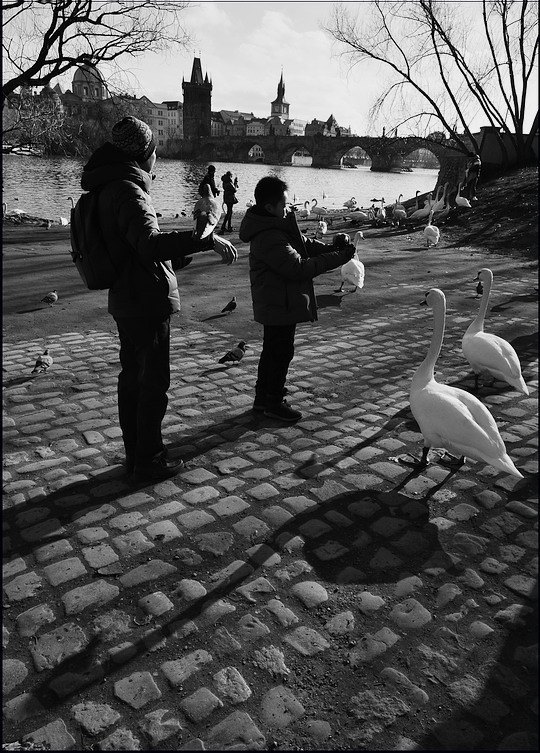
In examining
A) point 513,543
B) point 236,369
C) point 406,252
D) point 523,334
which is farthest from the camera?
point 406,252

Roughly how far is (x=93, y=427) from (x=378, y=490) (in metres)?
2.46

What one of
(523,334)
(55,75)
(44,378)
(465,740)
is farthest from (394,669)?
(55,75)

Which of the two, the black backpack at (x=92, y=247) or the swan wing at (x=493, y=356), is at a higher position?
the black backpack at (x=92, y=247)

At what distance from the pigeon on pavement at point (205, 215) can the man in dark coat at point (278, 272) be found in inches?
53.7

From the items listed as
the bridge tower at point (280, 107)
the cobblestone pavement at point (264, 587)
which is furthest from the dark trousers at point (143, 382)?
the bridge tower at point (280, 107)

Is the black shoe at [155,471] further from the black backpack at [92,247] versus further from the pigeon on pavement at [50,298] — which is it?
the pigeon on pavement at [50,298]

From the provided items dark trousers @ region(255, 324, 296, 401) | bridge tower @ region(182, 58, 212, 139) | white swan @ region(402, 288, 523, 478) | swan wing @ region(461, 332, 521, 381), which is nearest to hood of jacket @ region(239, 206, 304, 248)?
dark trousers @ region(255, 324, 296, 401)

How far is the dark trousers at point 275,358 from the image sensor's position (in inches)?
186

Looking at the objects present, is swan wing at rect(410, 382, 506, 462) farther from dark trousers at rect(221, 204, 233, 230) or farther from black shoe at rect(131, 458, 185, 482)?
dark trousers at rect(221, 204, 233, 230)

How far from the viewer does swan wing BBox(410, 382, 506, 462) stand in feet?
11.8

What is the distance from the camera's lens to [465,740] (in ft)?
7.03

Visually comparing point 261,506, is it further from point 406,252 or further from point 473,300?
point 406,252

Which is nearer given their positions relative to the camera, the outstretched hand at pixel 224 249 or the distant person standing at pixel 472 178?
the outstretched hand at pixel 224 249

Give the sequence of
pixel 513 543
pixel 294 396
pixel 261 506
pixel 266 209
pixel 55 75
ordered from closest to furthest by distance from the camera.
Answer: pixel 513 543 < pixel 261 506 < pixel 266 209 < pixel 294 396 < pixel 55 75
